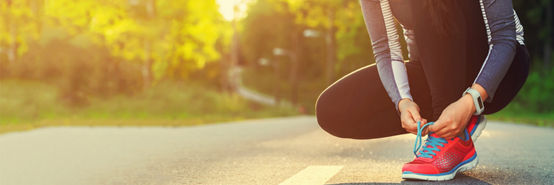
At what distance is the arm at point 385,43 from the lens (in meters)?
3.65

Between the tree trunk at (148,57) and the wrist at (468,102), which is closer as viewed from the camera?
the wrist at (468,102)

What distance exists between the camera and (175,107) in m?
23.5

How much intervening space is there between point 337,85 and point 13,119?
1242 centimetres

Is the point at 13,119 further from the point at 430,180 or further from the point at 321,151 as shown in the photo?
the point at 430,180

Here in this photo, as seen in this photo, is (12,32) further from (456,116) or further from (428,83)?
(456,116)

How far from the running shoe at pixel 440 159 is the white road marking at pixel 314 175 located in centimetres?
41

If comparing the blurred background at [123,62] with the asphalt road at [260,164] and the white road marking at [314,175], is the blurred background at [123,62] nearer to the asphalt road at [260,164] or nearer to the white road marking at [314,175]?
the asphalt road at [260,164]

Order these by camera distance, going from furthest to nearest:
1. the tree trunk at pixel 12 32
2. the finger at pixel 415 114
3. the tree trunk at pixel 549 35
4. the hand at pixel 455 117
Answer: the tree trunk at pixel 549 35 < the tree trunk at pixel 12 32 < the finger at pixel 415 114 < the hand at pixel 455 117

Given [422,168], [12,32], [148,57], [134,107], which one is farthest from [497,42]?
[148,57]

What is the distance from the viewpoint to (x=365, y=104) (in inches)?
154

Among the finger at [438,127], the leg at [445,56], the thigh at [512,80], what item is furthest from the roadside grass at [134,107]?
the finger at [438,127]

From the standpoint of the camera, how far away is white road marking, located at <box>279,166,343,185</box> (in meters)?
3.52

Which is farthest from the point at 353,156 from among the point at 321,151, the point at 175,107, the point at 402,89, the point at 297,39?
the point at 297,39

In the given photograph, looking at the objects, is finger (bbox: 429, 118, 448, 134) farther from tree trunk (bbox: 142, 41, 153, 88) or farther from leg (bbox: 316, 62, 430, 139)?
tree trunk (bbox: 142, 41, 153, 88)
